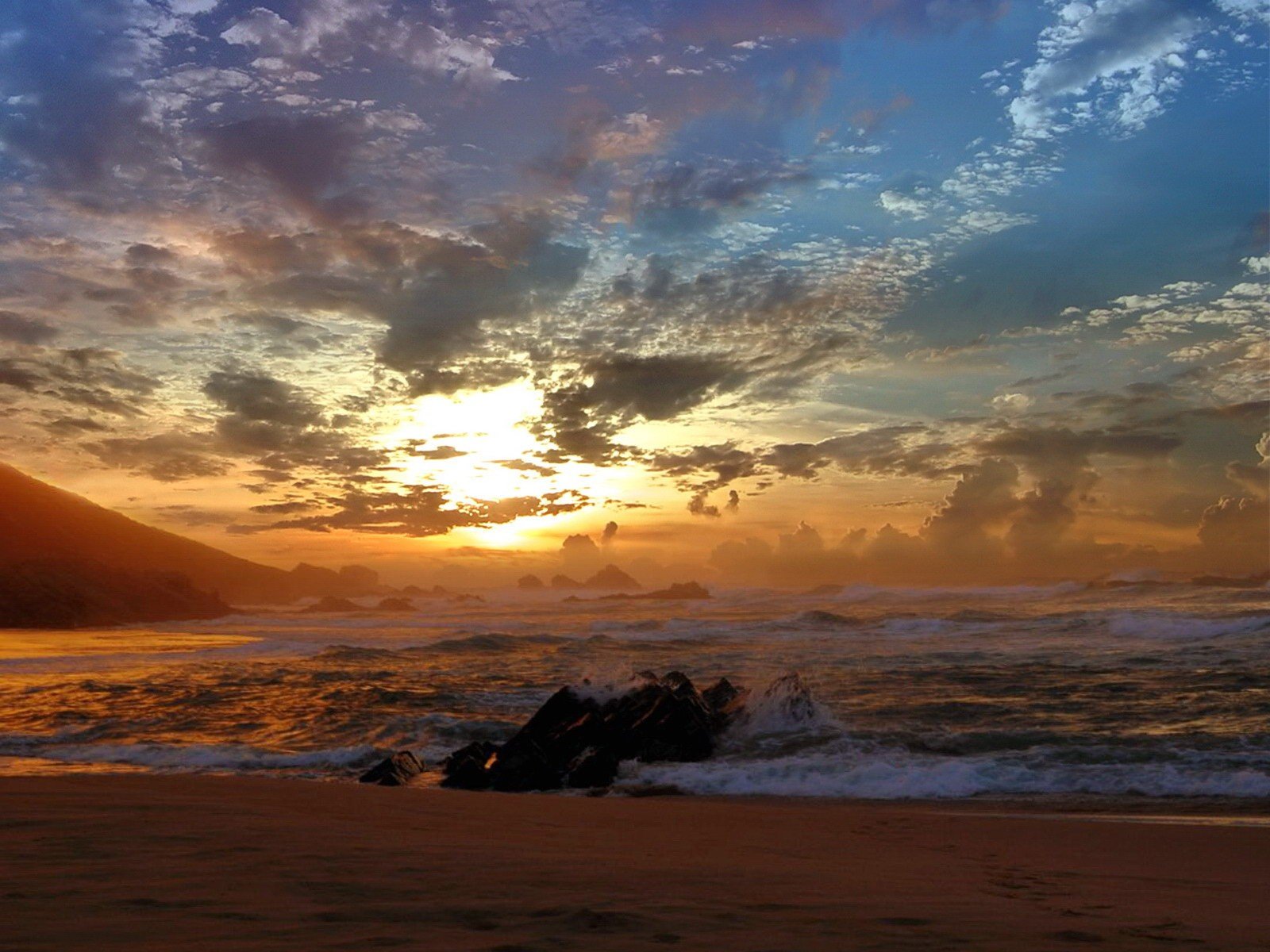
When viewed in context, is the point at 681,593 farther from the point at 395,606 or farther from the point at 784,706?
the point at 784,706

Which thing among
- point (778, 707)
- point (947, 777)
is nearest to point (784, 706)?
point (778, 707)

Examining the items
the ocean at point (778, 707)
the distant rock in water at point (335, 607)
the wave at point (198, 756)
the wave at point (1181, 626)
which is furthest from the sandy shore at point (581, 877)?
the distant rock in water at point (335, 607)

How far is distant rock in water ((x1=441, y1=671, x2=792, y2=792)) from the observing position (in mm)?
13703

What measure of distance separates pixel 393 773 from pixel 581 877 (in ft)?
27.2

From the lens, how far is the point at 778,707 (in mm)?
17312

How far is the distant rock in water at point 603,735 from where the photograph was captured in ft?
45.0

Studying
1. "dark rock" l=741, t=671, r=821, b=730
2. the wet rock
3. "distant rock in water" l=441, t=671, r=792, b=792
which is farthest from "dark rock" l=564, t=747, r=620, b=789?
"dark rock" l=741, t=671, r=821, b=730

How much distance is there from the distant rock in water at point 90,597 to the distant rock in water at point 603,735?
6162 cm

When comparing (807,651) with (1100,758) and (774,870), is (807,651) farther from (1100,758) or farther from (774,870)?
(774,870)

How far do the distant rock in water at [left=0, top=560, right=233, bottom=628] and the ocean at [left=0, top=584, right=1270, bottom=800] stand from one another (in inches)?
899

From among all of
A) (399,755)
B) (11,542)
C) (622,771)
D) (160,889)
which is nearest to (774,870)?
(160,889)

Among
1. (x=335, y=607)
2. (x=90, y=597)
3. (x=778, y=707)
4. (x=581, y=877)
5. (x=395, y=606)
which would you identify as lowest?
(x=335, y=607)

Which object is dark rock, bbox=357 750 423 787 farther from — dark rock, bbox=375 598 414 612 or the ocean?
dark rock, bbox=375 598 414 612

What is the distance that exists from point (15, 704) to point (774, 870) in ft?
67.5
